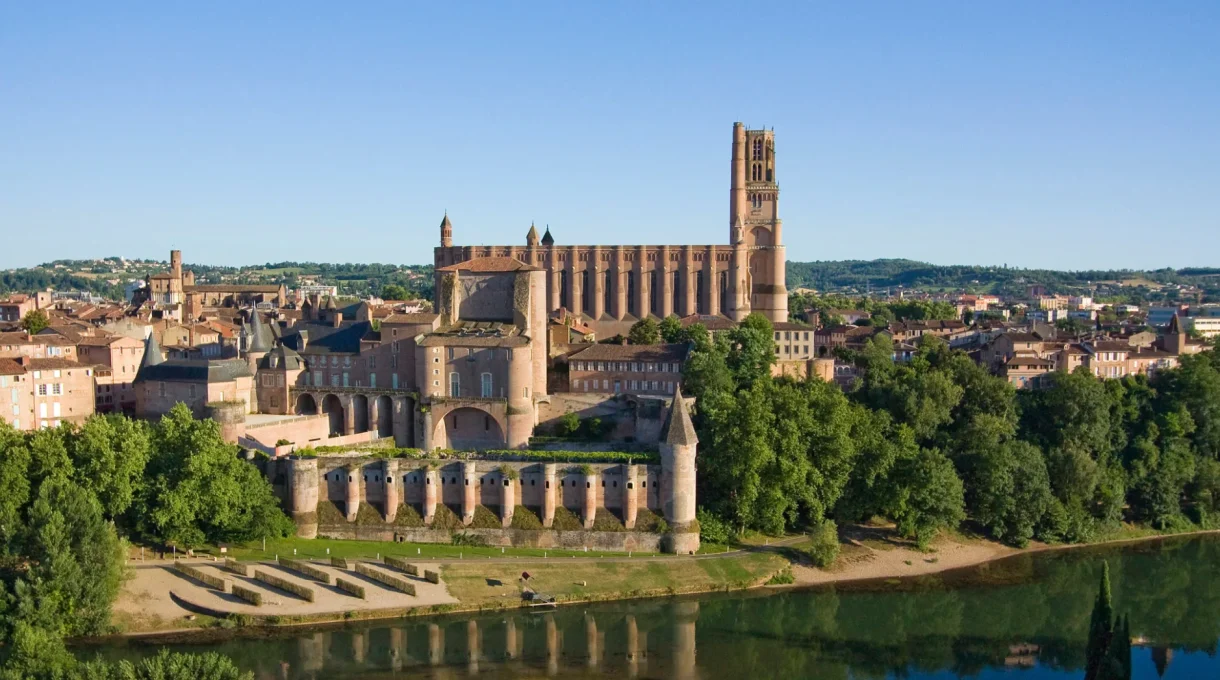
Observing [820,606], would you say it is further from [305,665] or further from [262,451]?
[262,451]

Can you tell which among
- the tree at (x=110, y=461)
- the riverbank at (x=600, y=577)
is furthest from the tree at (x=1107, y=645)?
the tree at (x=110, y=461)

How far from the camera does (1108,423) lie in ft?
227

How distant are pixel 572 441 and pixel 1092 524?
25564 mm

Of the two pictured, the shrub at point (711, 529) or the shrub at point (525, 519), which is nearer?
the shrub at point (525, 519)

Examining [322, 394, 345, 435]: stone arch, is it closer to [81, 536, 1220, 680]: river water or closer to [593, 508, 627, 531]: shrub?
[593, 508, 627, 531]: shrub

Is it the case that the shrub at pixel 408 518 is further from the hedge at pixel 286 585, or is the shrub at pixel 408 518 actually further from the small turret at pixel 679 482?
the small turret at pixel 679 482

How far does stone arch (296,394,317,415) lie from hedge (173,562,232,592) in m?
19.3

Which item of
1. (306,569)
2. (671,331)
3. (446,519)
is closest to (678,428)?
(446,519)

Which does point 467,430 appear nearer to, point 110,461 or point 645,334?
point 645,334

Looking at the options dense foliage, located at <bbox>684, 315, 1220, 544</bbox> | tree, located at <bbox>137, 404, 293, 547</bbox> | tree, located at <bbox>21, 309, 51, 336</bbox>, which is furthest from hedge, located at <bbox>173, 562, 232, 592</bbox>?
tree, located at <bbox>21, 309, 51, 336</bbox>

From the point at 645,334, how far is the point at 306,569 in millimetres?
29973

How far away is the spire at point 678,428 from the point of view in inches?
2196

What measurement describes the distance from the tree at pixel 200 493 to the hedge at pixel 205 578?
1.97 metres

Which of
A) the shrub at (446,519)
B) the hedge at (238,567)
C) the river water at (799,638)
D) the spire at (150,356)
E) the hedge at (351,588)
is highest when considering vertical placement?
the spire at (150,356)
